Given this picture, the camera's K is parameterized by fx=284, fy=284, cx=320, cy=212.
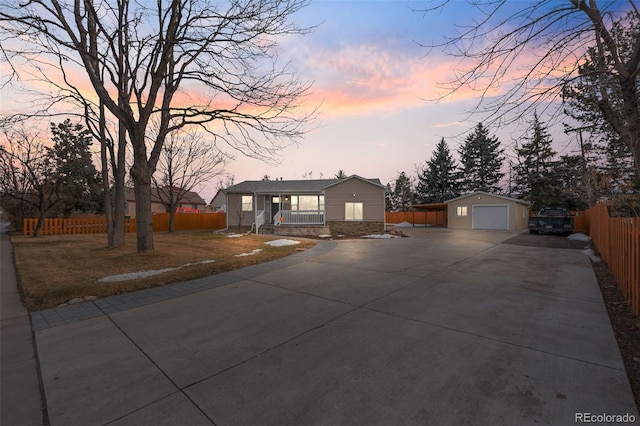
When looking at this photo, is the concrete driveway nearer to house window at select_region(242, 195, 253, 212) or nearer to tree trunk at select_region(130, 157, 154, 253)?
tree trunk at select_region(130, 157, 154, 253)

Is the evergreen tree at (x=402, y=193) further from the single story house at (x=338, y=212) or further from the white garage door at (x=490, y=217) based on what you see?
the single story house at (x=338, y=212)

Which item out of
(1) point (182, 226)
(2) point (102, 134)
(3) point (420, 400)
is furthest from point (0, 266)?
(1) point (182, 226)

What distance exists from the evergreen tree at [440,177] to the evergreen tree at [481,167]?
213cm

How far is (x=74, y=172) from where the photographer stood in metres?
23.1

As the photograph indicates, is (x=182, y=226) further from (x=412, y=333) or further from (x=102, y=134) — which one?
(x=412, y=333)

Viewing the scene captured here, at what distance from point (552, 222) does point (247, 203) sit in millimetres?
20331

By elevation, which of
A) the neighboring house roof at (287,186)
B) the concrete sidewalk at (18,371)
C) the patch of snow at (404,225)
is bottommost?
the patch of snow at (404,225)

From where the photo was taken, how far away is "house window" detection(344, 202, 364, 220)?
19.5 m

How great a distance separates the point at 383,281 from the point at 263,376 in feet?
13.2

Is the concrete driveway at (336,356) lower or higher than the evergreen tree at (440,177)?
lower

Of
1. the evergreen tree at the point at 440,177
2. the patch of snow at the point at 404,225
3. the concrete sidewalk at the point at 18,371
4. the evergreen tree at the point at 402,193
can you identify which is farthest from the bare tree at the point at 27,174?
the evergreen tree at the point at 402,193

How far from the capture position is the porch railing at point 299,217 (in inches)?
761

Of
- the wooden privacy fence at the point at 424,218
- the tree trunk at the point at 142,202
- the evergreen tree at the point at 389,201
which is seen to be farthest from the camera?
the evergreen tree at the point at 389,201

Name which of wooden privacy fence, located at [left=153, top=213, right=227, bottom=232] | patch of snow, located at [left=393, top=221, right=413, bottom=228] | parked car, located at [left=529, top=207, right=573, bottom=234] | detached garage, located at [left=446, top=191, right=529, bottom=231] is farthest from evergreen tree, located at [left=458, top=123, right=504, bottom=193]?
wooden privacy fence, located at [left=153, top=213, right=227, bottom=232]
